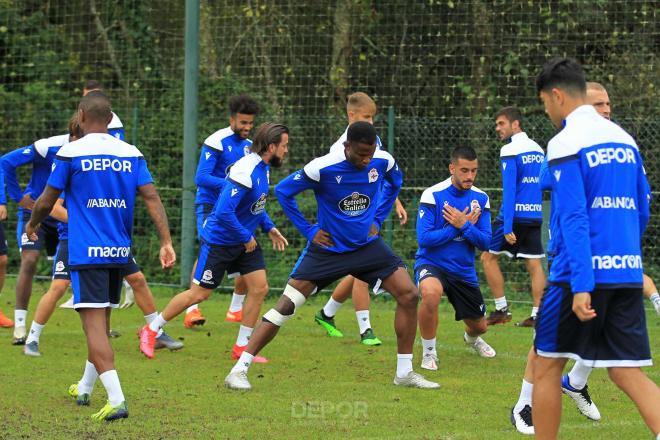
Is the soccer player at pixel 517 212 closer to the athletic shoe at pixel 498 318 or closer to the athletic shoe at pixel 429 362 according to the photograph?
the athletic shoe at pixel 498 318

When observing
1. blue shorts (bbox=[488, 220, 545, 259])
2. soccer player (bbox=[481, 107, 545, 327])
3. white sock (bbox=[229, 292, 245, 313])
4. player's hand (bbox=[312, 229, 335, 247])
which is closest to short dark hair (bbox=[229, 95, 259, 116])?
white sock (bbox=[229, 292, 245, 313])

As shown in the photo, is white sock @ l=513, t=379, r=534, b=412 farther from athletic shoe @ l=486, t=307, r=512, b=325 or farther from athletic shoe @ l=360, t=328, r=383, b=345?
athletic shoe @ l=486, t=307, r=512, b=325

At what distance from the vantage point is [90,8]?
1781cm

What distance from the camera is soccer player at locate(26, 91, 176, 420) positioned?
693 centimetres

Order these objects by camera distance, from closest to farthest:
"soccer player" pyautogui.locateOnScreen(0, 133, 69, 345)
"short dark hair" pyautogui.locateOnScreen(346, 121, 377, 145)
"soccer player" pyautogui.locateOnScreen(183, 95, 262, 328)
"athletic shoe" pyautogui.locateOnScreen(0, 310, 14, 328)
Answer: "short dark hair" pyautogui.locateOnScreen(346, 121, 377, 145), "soccer player" pyautogui.locateOnScreen(0, 133, 69, 345), "soccer player" pyautogui.locateOnScreen(183, 95, 262, 328), "athletic shoe" pyautogui.locateOnScreen(0, 310, 14, 328)

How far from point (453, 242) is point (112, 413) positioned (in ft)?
11.1

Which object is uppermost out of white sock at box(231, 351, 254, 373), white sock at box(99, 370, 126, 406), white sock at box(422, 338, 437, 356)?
white sock at box(99, 370, 126, 406)

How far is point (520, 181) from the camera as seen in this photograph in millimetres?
11680

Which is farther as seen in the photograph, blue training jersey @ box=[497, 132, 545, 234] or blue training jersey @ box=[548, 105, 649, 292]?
blue training jersey @ box=[497, 132, 545, 234]

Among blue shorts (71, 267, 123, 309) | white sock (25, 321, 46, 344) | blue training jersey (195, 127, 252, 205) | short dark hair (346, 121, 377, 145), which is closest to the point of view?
blue shorts (71, 267, 123, 309)

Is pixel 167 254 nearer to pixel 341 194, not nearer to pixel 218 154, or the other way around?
pixel 341 194

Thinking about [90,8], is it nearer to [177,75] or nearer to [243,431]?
[177,75]

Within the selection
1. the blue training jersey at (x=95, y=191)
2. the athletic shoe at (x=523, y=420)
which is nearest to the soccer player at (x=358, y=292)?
the blue training jersey at (x=95, y=191)

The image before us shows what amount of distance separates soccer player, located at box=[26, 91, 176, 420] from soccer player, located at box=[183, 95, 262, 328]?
12.2 feet
